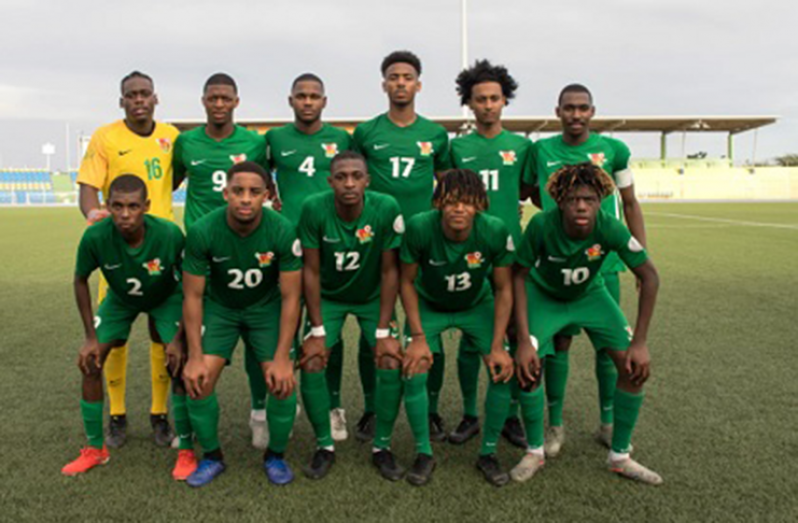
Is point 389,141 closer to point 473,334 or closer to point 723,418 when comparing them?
point 473,334

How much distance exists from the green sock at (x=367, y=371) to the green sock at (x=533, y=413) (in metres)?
1.01

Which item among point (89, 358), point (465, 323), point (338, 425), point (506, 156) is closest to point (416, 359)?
point (465, 323)

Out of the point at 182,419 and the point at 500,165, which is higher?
the point at 500,165

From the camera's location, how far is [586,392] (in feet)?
14.6

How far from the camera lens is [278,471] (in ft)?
10.3

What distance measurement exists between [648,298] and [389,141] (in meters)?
1.77

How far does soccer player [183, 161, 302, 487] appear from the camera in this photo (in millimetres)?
3107

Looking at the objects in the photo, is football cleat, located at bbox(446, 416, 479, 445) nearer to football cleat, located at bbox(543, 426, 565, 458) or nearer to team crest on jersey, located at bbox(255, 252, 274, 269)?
football cleat, located at bbox(543, 426, 565, 458)

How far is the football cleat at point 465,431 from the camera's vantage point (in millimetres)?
3631

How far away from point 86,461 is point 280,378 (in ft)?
3.74

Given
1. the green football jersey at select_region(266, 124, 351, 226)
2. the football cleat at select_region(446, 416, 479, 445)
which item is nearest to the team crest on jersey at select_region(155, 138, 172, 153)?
the green football jersey at select_region(266, 124, 351, 226)

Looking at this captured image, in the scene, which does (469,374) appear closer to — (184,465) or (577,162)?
(577,162)

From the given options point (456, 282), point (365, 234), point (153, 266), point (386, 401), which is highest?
point (365, 234)

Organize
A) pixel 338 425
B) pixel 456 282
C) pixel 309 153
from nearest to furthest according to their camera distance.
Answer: pixel 456 282 < pixel 338 425 < pixel 309 153
